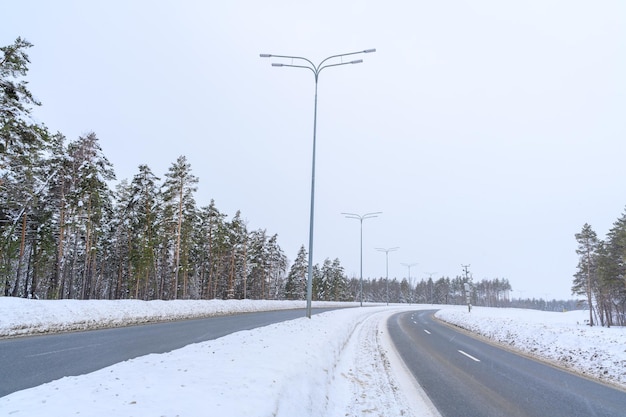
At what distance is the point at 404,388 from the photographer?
27.0ft

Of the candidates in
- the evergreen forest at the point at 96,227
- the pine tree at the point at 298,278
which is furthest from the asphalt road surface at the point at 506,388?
the pine tree at the point at 298,278

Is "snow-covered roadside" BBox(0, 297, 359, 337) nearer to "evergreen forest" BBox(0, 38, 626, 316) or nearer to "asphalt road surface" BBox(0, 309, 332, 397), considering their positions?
"asphalt road surface" BBox(0, 309, 332, 397)

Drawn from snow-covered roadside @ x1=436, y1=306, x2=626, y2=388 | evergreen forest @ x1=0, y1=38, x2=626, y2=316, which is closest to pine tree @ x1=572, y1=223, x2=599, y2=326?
evergreen forest @ x1=0, y1=38, x2=626, y2=316

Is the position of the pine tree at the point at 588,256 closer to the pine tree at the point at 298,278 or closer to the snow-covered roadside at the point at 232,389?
the pine tree at the point at 298,278

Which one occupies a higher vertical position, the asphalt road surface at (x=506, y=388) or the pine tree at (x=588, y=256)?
the pine tree at (x=588, y=256)

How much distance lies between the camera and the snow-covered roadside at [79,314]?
552 inches

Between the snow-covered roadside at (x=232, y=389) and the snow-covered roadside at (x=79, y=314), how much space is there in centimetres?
1083

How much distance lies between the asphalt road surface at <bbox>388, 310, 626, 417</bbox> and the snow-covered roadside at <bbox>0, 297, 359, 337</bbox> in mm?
14723

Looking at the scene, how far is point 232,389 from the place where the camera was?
456 cm

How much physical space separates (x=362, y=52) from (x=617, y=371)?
14.5m

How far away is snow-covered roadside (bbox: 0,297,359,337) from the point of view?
1403 centimetres

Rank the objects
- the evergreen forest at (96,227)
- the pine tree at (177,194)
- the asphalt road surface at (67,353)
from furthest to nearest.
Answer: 1. the pine tree at (177,194)
2. the evergreen forest at (96,227)
3. the asphalt road surface at (67,353)

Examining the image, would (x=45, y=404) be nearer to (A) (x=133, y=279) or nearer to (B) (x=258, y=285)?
(A) (x=133, y=279)

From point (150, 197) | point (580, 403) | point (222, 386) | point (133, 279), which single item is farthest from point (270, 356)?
point (133, 279)
